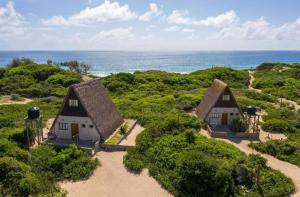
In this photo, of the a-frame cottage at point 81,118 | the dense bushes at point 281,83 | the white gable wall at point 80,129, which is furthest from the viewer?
the dense bushes at point 281,83

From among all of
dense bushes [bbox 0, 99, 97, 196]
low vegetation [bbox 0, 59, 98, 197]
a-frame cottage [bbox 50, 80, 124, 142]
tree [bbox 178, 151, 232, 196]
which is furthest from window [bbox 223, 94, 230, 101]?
dense bushes [bbox 0, 99, 97, 196]

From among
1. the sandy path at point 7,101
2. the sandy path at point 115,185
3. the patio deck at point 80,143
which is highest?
the sandy path at point 7,101

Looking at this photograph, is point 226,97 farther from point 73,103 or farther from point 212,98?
point 73,103

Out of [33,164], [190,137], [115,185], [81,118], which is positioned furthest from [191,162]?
[81,118]

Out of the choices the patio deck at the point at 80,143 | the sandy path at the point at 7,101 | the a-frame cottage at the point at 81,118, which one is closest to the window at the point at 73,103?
the a-frame cottage at the point at 81,118

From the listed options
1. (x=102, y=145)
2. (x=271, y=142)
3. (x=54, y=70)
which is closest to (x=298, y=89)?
(x=271, y=142)

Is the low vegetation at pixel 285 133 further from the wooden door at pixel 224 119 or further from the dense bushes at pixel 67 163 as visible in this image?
the dense bushes at pixel 67 163

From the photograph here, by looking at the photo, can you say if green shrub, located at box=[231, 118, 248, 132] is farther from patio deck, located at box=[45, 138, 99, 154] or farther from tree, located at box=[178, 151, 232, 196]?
patio deck, located at box=[45, 138, 99, 154]
